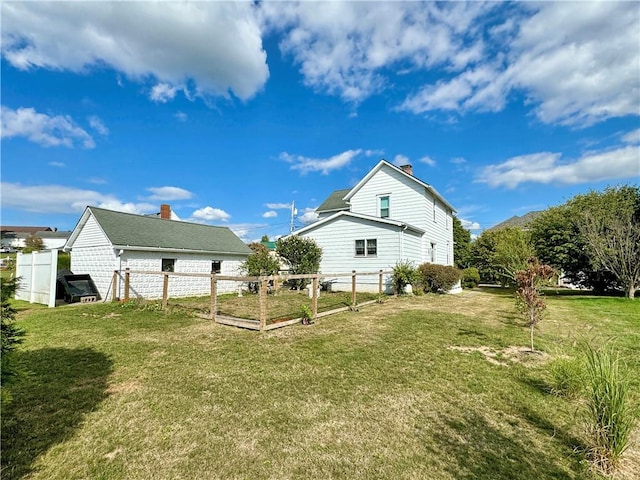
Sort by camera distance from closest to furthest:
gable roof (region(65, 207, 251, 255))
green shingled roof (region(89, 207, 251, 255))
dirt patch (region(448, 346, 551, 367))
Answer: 1. dirt patch (region(448, 346, 551, 367))
2. gable roof (region(65, 207, 251, 255))
3. green shingled roof (region(89, 207, 251, 255))

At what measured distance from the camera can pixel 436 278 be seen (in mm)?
16250

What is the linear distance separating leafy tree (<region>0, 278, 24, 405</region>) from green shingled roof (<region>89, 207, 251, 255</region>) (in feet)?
40.4

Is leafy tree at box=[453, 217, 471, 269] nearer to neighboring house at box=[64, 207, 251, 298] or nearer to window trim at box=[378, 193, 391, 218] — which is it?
window trim at box=[378, 193, 391, 218]

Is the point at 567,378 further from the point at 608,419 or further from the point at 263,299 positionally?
the point at 263,299

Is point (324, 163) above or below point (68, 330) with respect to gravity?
above

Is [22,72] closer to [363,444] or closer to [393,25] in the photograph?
[393,25]

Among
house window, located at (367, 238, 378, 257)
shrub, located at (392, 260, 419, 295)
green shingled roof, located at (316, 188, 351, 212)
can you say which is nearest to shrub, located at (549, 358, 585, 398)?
shrub, located at (392, 260, 419, 295)

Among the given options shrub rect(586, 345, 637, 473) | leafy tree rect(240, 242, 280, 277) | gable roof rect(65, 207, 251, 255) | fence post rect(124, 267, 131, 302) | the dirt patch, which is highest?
gable roof rect(65, 207, 251, 255)

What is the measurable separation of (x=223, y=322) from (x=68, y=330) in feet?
13.2

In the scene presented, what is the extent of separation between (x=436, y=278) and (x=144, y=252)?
51.1 feet

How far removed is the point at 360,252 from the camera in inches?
672

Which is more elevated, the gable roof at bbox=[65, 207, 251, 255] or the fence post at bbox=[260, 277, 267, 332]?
the gable roof at bbox=[65, 207, 251, 255]

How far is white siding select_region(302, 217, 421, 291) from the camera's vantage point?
15898 millimetres

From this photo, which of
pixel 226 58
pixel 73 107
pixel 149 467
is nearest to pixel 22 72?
A: pixel 73 107
